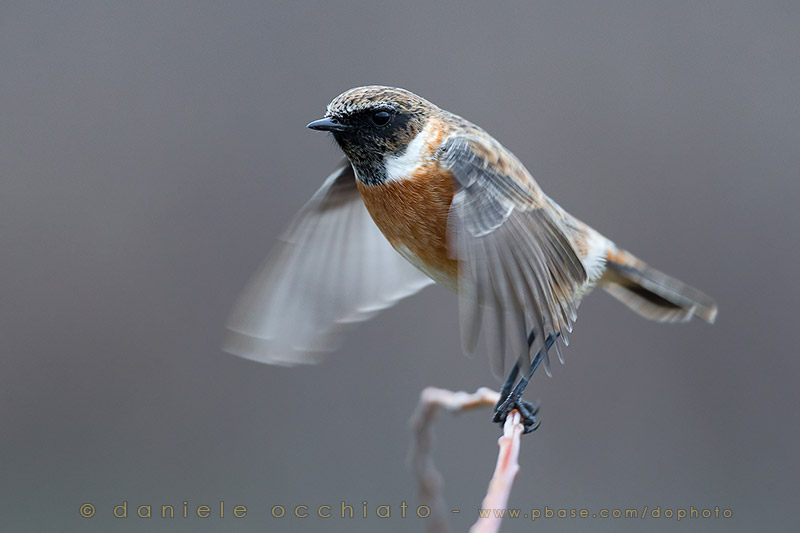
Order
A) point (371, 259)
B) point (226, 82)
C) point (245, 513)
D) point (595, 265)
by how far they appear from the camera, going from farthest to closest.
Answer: point (226, 82), point (245, 513), point (371, 259), point (595, 265)

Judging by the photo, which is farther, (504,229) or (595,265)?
(595,265)

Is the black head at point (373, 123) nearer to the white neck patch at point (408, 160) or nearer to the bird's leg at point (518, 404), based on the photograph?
the white neck patch at point (408, 160)

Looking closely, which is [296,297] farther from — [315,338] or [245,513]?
[245,513]

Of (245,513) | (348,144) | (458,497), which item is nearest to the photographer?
(348,144)

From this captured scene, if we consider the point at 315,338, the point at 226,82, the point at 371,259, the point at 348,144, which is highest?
the point at 226,82

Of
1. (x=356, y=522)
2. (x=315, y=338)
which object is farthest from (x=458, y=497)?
(x=315, y=338)

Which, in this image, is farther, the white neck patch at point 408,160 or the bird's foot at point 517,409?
the bird's foot at point 517,409

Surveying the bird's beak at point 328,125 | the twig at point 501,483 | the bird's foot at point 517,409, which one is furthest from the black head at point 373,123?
the twig at point 501,483
